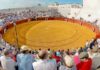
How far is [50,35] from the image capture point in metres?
17.0

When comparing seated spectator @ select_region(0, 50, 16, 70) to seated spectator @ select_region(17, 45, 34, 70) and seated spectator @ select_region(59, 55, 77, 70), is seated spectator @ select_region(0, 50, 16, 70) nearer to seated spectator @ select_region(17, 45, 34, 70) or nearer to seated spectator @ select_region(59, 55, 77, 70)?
seated spectator @ select_region(17, 45, 34, 70)

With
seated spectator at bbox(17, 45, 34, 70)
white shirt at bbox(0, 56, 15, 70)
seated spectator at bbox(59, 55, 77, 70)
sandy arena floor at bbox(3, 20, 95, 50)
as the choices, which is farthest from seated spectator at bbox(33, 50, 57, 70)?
sandy arena floor at bbox(3, 20, 95, 50)

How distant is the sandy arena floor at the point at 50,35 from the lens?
15.6 meters

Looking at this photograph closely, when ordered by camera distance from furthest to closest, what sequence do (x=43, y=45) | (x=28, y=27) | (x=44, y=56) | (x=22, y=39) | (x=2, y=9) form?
(x=2, y=9) → (x=28, y=27) → (x=22, y=39) → (x=43, y=45) → (x=44, y=56)

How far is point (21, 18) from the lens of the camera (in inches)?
871

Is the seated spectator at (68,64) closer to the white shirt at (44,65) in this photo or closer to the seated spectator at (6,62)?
the white shirt at (44,65)

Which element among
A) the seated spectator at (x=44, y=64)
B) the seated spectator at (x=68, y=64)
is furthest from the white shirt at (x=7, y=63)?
the seated spectator at (x=68, y=64)

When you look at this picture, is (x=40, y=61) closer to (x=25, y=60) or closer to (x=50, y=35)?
(x=25, y=60)

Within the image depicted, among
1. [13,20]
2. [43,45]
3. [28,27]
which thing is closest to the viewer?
[43,45]

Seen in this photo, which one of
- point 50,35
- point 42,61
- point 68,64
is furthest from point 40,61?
point 50,35

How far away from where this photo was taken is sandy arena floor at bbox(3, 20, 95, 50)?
15555 mm

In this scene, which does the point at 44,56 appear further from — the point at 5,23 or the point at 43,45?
the point at 5,23

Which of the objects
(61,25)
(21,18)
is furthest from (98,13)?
(21,18)

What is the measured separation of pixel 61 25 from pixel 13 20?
450 cm
